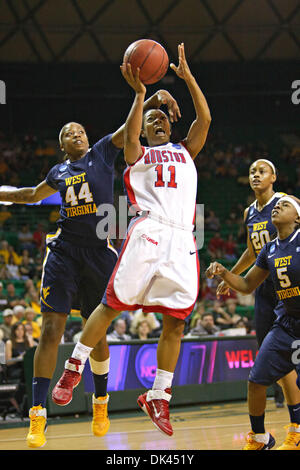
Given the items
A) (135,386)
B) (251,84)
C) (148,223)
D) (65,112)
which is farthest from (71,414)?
(251,84)

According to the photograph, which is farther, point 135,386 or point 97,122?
point 97,122

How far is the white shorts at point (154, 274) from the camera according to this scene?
15.4ft

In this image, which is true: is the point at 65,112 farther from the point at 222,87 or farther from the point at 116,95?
the point at 222,87

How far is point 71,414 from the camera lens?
391 inches

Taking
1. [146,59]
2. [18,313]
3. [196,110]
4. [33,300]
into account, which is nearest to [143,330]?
[18,313]

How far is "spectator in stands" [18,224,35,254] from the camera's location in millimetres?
15306

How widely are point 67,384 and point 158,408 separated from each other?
69 centimetres

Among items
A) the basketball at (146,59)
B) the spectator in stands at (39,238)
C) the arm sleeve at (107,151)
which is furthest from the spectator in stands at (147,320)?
the basketball at (146,59)

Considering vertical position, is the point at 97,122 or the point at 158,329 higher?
the point at 97,122

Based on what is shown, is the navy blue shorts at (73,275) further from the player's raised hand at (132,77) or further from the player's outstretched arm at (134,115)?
the player's raised hand at (132,77)

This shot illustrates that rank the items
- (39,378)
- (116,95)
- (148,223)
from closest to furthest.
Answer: (148,223)
(39,378)
(116,95)

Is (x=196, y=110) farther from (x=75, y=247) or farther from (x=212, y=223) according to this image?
(x=212, y=223)

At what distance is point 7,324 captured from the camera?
1094cm
